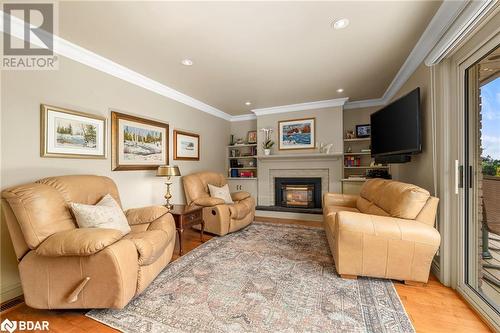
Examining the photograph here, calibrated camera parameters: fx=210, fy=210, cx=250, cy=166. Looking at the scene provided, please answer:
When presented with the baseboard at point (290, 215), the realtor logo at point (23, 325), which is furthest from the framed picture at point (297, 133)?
the realtor logo at point (23, 325)

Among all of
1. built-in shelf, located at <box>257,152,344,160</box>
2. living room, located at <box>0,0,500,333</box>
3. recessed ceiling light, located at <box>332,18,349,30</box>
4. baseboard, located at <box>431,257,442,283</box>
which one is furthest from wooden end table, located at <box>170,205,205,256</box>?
baseboard, located at <box>431,257,442,283</box>

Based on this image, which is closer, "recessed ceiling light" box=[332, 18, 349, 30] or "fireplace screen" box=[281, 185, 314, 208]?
"recessed ceiling light" box=[332, 18, 349, 30]

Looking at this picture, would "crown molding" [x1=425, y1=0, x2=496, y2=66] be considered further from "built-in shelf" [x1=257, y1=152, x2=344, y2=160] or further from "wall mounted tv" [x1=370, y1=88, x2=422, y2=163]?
"built-in shelf" [x1=257, y1=152, x2=344, y2=160]

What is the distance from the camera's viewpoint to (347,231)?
203 cm

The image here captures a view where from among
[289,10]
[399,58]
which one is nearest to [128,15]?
[289,10]

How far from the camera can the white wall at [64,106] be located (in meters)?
1.86

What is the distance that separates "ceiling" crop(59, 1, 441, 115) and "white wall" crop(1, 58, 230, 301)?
1.27ft

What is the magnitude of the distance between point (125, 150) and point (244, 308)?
8.22ft

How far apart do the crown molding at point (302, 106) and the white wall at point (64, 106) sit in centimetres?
202

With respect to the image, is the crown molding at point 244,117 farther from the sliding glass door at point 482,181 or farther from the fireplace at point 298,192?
the sliding glass door at point 482,181

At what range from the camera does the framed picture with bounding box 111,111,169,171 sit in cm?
280

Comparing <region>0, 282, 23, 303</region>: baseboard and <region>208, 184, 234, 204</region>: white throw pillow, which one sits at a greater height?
<region>208, 184, 234, 204</region>: white throw pillow

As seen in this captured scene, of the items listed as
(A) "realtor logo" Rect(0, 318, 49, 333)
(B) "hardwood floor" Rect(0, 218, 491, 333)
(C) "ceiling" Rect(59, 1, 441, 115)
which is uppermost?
(C) "ceiling" Rect(59, 1, 441, 115)

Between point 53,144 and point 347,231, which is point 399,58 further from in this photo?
point 53,144
